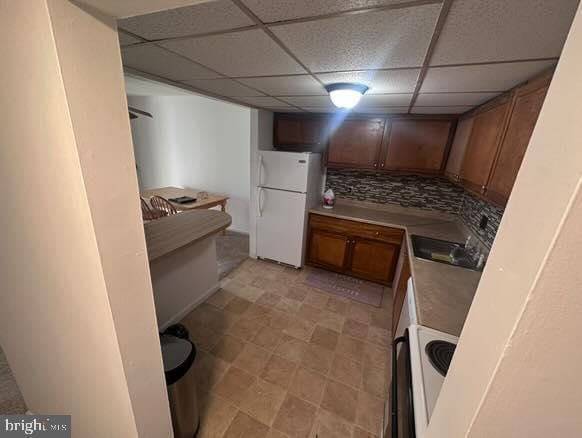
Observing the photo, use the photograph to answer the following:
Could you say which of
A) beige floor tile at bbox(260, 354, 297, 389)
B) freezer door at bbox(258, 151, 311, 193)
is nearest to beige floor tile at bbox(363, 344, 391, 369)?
beige floor tile at bbox(260, 354, 297, 389)

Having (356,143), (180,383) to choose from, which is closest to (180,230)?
(180,383)

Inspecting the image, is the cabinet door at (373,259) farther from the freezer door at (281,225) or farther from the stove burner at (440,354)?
the stove burner at (440,354)

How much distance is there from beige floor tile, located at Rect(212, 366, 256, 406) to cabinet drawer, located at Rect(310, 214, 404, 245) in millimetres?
1778

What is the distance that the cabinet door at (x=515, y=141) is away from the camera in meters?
1.09

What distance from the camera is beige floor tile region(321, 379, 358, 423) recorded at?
1.58m

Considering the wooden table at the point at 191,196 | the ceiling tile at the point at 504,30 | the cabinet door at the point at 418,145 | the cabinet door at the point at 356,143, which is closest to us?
the ceiling tile at the point at 504,30

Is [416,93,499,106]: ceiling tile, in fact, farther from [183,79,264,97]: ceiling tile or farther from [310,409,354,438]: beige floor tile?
[310,409,354,438]: beige floor tile

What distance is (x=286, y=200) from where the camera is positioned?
301 cm

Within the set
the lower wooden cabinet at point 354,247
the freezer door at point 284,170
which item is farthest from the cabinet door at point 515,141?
the freezer door at point 284,170

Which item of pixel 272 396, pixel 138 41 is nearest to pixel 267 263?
pixel 272 396

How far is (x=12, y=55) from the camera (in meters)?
0.58

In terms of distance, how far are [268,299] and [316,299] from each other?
0.54 m

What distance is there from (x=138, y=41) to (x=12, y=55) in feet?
2.07

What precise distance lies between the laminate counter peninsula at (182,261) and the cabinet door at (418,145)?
195 centimetres
